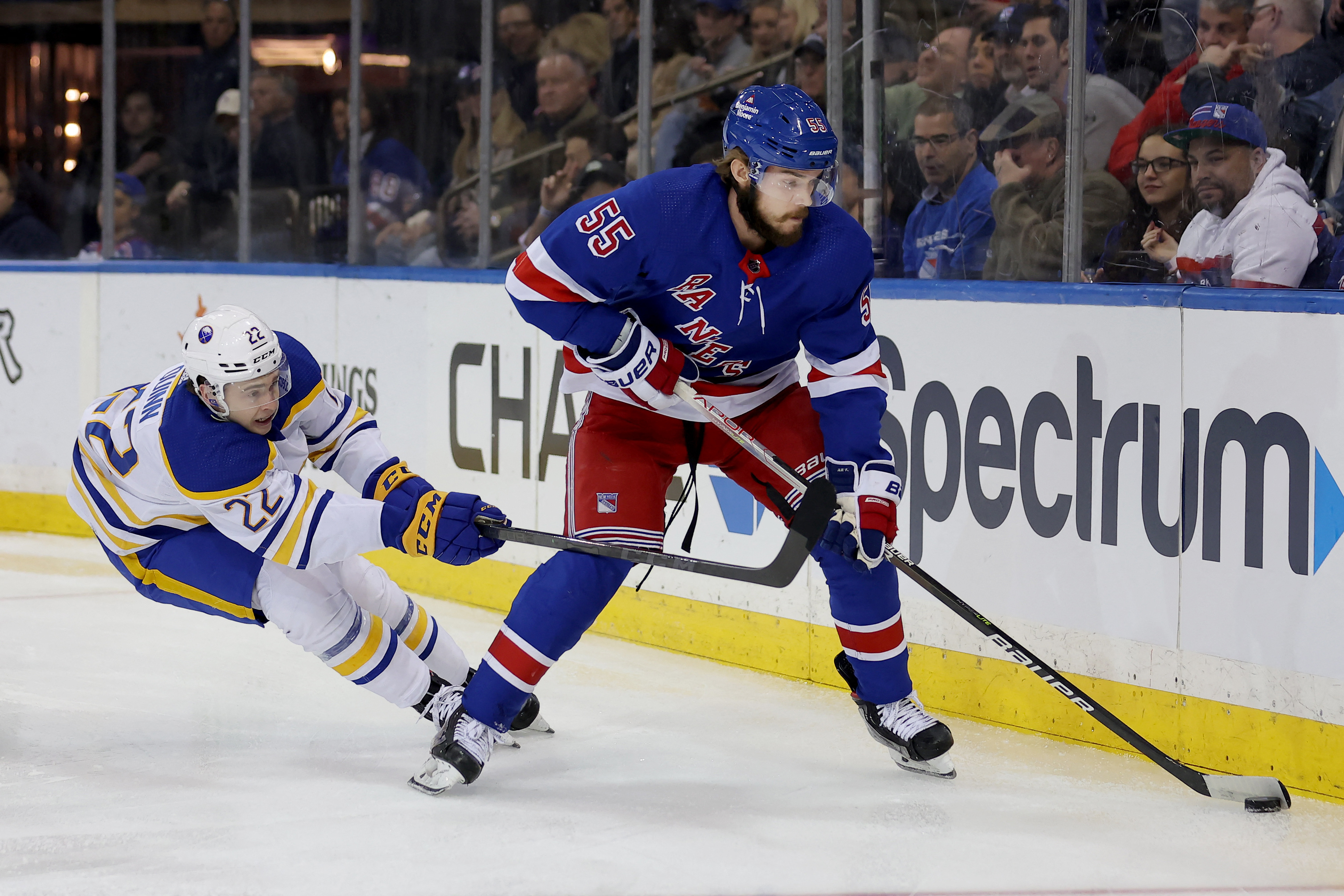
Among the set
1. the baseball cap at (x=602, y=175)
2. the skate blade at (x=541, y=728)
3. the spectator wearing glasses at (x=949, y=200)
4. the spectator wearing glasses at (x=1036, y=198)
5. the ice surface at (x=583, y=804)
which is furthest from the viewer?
the baseball cap at (x=602, y=175)

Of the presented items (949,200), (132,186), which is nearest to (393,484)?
(949,200)

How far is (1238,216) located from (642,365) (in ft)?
4.17

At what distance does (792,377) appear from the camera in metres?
2.94

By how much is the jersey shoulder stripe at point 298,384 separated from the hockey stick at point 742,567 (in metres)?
0.55

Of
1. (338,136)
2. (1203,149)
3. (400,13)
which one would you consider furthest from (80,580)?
(1203,149)

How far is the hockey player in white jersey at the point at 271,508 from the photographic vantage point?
2631mm

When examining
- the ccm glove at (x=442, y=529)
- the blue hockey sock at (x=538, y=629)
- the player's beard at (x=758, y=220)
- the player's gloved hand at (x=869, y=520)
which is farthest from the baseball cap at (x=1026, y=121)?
the ccm glove at (x=442, y=529)

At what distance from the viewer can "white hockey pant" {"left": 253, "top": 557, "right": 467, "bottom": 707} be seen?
→ 2777 mm

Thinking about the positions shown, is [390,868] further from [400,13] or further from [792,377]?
[400,13]

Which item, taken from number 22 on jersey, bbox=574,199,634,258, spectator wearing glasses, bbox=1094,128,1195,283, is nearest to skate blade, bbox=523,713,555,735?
number 22 on jersey, bbox=574,199,634,258

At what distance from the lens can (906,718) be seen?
2842 millimetres

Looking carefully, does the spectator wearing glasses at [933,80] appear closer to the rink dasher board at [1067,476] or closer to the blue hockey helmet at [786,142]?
the rink dasher board at [1067,476]

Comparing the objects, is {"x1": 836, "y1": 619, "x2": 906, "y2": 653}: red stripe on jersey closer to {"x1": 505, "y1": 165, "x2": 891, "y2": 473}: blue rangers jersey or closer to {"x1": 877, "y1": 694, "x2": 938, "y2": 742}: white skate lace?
{"x1": 877, "y1": 694, "x2": 938, "y2": 742}: white skate lace

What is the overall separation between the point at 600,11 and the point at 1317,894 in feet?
10.6
